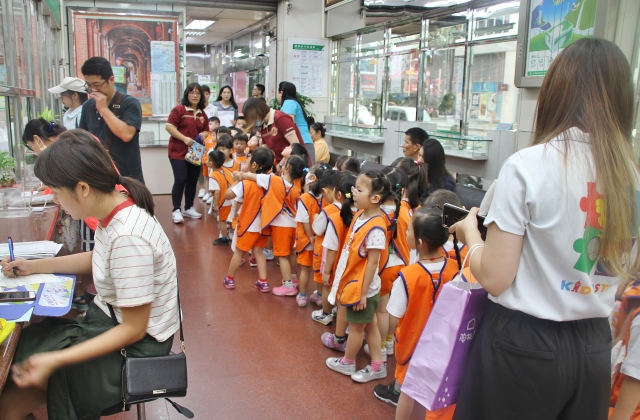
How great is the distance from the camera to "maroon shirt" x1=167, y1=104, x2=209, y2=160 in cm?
641

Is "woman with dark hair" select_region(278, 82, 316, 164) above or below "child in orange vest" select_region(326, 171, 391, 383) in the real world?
above

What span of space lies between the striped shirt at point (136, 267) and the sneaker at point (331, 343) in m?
1.71

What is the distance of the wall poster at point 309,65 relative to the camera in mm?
8922

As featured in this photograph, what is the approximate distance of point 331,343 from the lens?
132 inches

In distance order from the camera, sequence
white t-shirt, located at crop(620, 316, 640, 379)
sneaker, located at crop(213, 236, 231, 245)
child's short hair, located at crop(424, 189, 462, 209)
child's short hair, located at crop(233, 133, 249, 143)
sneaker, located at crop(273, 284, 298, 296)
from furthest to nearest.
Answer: sneaker, located at crop(213, 236, 231, 245)
child's short hair, located at crop(233, 133, 249, 143)
sneaker, located at crop(273, 284, 298, 296)
child's short hair, located at crop(424, 189, 462, 209)
white t-shirt, located at crop(620, 316, 640, 379)

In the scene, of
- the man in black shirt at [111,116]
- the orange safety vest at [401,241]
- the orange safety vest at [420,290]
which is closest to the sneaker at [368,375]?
the orange safety vest at [401,241]

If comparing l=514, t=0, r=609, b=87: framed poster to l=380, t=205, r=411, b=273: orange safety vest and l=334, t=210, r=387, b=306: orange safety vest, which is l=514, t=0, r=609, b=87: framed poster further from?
l=334, t=210, r=387, b=306: orange safety vest

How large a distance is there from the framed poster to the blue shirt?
2102mm

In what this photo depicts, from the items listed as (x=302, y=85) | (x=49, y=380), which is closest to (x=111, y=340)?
(x=49, y=380)

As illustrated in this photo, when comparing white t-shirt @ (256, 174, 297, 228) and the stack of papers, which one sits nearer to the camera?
the stack of papers

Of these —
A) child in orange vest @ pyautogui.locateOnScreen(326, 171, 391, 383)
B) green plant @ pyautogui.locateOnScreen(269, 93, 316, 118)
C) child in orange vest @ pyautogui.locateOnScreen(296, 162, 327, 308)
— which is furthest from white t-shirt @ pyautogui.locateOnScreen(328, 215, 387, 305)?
green plant @ pyautogui.locateOnScreen(269, 93, 316, 118)

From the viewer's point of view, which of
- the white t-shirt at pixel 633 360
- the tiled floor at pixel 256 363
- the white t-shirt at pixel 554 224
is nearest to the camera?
the white t-shirt at pixel 554 224

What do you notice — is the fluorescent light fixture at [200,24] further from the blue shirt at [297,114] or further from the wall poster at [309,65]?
the blue shirt at [297,114]

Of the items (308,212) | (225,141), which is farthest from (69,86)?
(308,212)
